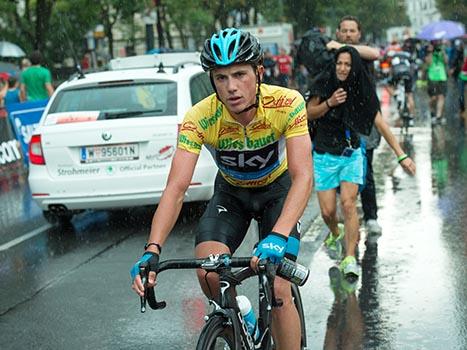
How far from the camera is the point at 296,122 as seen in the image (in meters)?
4.59

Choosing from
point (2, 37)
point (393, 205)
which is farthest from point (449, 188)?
point (2, 37)

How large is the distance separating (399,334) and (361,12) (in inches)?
3072

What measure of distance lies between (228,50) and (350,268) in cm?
355

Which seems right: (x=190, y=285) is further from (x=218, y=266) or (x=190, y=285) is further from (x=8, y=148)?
(x=8, y=148)

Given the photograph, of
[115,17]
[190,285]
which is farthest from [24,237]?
[115,17]

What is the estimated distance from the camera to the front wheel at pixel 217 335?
12.9 feet

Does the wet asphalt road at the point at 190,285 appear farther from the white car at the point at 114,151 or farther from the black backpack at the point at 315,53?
the black backpack at the point at 315,53

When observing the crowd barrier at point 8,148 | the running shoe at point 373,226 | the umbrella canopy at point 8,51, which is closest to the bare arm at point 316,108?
the running shoe at point 373,226

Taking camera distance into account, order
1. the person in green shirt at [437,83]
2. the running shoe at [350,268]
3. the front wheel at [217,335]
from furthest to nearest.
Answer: the person in green shirt at [437,83] < the running shoe at [350,268] < the front wheel at [217,335]

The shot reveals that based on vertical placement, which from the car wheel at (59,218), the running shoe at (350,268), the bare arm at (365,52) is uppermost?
the bare arm at (365,52)

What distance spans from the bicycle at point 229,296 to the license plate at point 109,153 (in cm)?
561

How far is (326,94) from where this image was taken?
25.3 ft

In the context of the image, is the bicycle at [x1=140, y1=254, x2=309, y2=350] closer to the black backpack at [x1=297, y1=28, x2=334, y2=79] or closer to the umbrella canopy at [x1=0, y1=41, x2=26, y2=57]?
the black backpack at [x1=297, y1=28, x2=334, y2=79]

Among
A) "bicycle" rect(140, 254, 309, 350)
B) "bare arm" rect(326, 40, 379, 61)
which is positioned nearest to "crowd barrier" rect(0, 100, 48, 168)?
"bare arm" rect(326, 40, 379, 61)
